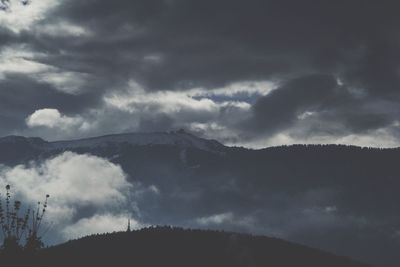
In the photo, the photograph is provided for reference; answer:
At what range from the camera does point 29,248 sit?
217 ft

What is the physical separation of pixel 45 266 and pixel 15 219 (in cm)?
505

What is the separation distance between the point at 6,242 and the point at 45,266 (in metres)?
4.46

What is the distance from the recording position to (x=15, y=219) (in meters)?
65.0

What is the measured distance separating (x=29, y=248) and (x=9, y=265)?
7.55 feet

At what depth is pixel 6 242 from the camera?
6725cm

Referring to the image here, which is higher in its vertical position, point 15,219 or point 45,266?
point 15,219

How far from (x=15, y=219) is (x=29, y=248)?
3159mm

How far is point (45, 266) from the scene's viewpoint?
6600 cm

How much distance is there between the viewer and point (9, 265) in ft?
217

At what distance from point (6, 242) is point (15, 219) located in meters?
3.54

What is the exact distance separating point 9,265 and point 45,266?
3232mm
